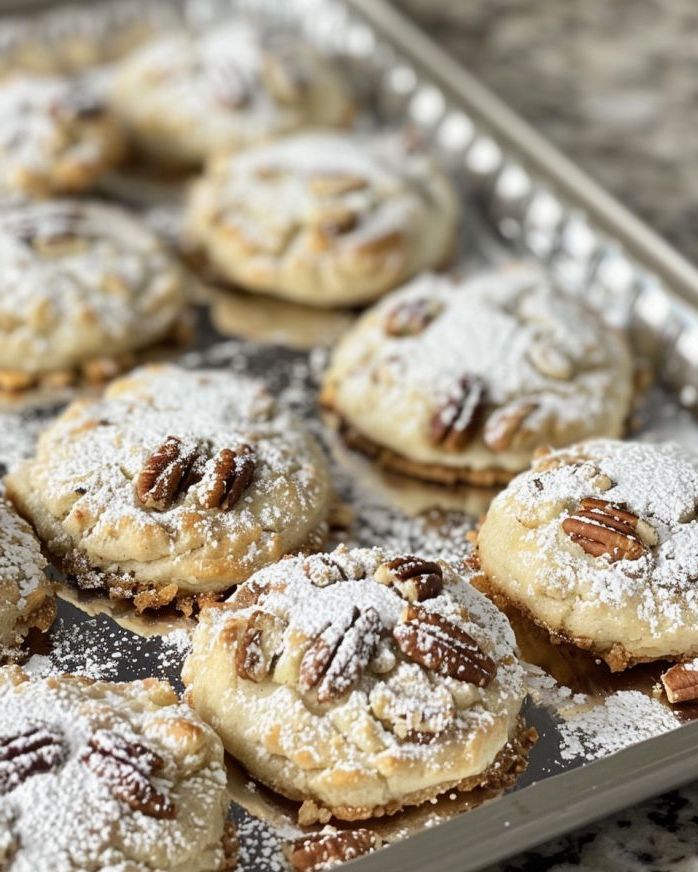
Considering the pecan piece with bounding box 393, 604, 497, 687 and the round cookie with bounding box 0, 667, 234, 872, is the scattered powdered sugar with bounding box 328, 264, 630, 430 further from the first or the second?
the round cookie with bounding box 0, 667, 234, 872

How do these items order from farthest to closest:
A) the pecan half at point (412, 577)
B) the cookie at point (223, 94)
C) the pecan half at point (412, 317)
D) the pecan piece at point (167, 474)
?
1. the cookie at point (223, 94)
2. the pecan half at point (412, 317)
3. the pecan piece at point (167, 474)
4. the pecan half at point (412, 577)

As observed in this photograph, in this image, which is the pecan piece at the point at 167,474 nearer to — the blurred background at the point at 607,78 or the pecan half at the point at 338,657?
the pecan half at the point at 338,657

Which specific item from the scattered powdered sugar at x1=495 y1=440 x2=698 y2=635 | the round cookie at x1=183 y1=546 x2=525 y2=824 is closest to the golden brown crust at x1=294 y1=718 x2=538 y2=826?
the round cookie at x1=183 y1=546 x2=525 y2=824

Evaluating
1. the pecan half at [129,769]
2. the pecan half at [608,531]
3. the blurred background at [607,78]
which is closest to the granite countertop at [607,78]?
the blurred background at [607,78]

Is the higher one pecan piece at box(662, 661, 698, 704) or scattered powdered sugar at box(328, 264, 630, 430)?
scattered powdered sugar at box(328, 264, 630, 430)

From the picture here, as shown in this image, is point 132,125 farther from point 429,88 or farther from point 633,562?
point 633,562

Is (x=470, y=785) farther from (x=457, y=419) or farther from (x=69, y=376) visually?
(x=69, y=376)
